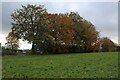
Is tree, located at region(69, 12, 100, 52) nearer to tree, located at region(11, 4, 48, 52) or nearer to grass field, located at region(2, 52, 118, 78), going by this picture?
tree, located at region(11, 4, 48, 52)

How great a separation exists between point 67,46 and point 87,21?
644 inches

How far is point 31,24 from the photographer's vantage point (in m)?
72.9

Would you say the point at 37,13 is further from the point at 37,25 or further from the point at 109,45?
the point at 109,45

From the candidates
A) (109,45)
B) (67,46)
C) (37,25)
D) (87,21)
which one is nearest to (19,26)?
(37,25)

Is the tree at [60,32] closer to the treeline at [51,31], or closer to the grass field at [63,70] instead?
the treeline at [51,31]

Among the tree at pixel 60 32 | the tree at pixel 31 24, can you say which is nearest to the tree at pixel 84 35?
the tree at pixel 60 32

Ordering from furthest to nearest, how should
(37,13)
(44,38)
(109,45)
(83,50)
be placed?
1. (109,45)
2. (83,50)
3. (37,13)
4. (44,38)

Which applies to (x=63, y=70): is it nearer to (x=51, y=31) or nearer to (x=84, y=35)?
(x=51, y=31)

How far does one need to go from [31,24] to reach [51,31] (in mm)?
5608

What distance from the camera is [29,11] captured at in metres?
75.7

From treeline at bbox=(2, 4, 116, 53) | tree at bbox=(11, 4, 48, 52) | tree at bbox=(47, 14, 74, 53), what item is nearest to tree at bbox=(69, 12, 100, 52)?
treeline at bbox=(2, 4, 116, 53)

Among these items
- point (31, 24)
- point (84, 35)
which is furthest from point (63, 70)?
point (84, 35)

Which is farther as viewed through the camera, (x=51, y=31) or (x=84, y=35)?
(x=84, y=35)

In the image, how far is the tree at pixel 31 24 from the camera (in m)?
70.6
